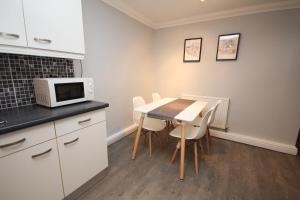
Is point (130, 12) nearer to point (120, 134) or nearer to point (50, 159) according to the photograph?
point (120, 134)

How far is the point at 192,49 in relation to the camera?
2.95m

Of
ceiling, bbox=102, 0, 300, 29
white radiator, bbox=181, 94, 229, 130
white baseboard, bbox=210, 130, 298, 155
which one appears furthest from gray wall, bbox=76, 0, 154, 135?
white baseboard, bbox=210, 130, 298, 155

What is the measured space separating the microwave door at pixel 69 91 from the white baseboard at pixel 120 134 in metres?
1.16

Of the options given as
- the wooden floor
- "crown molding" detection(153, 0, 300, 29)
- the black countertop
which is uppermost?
"crown molding" detection(153, 0, 300, 29)

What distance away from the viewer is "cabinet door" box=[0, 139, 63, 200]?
963mm

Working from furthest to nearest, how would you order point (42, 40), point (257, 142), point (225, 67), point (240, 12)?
point (225, 67)
point (257, 142)
point (240, 12)
point (42, 40)

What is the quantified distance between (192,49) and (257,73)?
123 centimetres

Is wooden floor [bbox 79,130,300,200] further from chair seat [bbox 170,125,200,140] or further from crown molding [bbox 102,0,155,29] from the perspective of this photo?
crown molding [bbox 102,0,155,29]

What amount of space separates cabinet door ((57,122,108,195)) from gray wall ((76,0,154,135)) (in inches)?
33.0

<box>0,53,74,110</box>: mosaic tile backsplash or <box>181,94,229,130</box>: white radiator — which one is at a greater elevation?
<box>0,53,74,110</box>: mosaic tile backsplash

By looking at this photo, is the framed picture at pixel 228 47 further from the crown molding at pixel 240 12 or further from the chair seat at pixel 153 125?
the chair seat at pixel 153 125

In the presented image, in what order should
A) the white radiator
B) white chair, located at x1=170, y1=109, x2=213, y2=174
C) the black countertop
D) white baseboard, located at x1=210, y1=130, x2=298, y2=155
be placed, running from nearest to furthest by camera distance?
the black countertop → white chair, located at x1=170, y1=109, x2=213, y2=174 → white baseboard, located at x1=210, y1=130, x2=298, y2=155 → the white radiator

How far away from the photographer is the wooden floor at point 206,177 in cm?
155

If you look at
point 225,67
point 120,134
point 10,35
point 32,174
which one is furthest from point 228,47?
point 32,174
